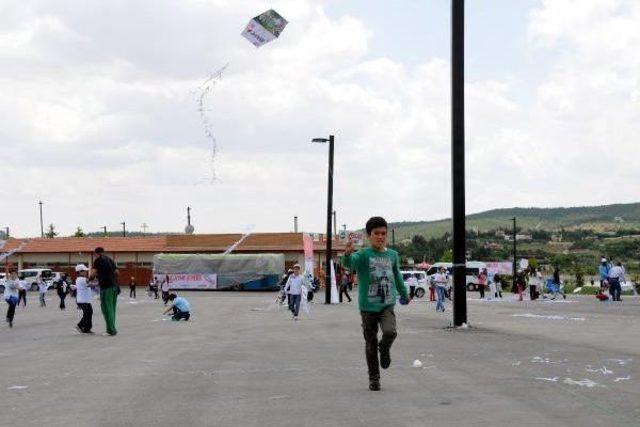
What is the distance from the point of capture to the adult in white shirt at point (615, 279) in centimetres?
3366

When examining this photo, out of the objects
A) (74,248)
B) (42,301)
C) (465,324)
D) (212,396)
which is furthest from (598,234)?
(212,396)

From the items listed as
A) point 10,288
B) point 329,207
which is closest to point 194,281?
point 329,207

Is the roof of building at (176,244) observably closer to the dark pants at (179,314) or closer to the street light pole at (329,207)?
the street light pole at (329,207)

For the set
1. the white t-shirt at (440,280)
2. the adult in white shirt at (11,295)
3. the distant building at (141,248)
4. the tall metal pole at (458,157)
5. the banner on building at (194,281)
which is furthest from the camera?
the distant building at (141,248)

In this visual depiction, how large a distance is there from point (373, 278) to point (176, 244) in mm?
67761

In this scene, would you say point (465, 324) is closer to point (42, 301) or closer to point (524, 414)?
point (524, 414)

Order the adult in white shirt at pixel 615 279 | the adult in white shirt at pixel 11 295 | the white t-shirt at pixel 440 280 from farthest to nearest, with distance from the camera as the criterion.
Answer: the adult in white shirt at pixel 615 279
the white t-shirt at pixel 440 280
the adult in white shirt at pixel 11 295

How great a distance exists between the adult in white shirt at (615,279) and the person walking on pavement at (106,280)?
22.0 meters

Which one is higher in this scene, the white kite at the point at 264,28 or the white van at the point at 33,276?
the white kite at the point at 264,28

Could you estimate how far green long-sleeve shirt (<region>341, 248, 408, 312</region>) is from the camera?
877 centimetres

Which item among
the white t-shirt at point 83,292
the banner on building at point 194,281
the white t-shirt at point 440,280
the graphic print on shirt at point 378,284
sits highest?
the graphic print on shirt at point 378,284

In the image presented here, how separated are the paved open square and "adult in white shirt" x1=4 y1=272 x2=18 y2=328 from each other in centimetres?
690

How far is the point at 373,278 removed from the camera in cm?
877

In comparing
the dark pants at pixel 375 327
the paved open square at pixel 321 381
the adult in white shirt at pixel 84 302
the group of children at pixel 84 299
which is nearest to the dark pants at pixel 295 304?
the group of children at pixel 84 299
